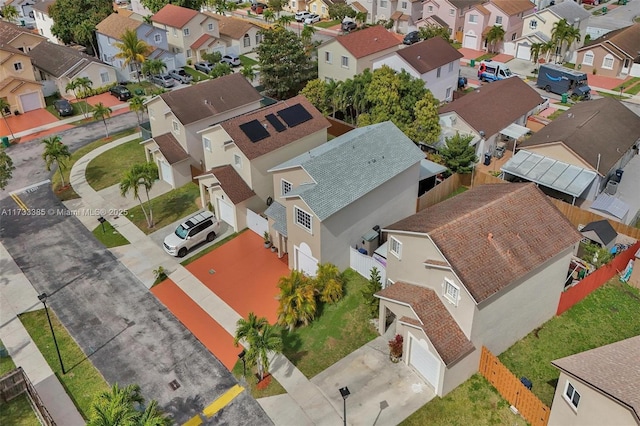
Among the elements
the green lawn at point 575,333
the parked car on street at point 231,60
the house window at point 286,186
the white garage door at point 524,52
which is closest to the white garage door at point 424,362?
the green lawn at point 575,333

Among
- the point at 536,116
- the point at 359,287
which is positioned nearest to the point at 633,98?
the point at 536,116

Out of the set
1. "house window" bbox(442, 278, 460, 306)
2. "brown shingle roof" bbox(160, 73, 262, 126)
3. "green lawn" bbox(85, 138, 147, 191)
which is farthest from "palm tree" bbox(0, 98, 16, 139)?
"house window" bbox(442, 278, 460, 306)

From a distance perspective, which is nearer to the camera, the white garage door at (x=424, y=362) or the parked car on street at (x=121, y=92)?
the white garage door at (x=424, y=362)

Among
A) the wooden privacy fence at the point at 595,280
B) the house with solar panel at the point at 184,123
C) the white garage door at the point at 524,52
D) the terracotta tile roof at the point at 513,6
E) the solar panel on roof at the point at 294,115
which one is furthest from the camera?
the terracotta tile roof at the point at 513,6

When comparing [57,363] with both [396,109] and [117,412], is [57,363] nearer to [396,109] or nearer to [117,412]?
[117,412]

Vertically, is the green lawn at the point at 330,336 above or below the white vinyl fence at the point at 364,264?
below

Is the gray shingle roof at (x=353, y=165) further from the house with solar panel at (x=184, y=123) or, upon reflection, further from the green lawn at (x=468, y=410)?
the house with solar panel at (x=184, y=123)

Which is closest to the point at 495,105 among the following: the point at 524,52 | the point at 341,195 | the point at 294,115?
the point at 294,115
